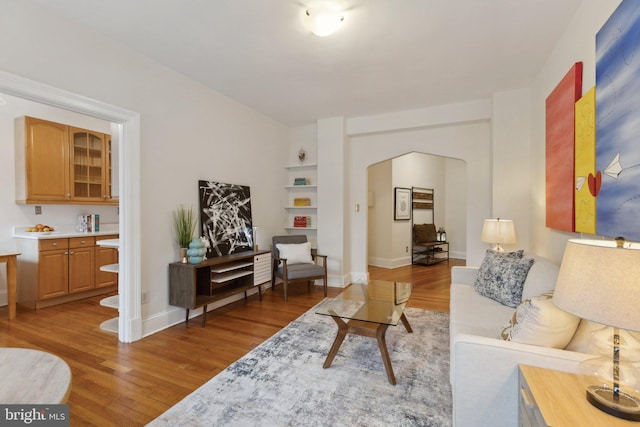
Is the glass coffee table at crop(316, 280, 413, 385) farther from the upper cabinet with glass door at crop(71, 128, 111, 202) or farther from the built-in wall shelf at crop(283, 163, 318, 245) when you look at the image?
the upper cabinet with glass door at crop(71, 128, 111, 202)

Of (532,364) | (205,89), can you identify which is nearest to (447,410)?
(532,364)

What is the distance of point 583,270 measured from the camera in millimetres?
993

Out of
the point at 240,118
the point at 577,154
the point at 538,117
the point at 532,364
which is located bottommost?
the point at 532,364

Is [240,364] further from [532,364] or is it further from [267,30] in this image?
[267,30]

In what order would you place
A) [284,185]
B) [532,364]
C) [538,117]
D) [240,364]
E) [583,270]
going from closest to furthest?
[583,270] → [532,364] → [240,364] → [538,117] → [284,185]

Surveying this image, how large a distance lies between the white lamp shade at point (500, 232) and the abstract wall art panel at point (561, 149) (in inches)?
19.4

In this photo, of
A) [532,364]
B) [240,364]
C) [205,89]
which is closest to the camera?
[532,364]

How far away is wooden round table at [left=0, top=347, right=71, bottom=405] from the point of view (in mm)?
978

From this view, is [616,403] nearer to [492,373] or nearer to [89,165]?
[492,373]

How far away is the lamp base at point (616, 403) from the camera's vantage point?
3.18ft

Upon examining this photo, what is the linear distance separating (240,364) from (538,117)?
151 inches

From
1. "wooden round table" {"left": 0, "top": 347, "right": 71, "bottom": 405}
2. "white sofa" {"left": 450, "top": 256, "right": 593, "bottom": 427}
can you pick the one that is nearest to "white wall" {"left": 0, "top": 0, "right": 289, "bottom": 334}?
"wooden round table" {"left": 0, "top": 347, "right": 71, "bottom": 405}

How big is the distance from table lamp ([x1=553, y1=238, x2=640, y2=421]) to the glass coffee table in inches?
47.9

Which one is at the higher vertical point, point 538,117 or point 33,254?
point 538,117
